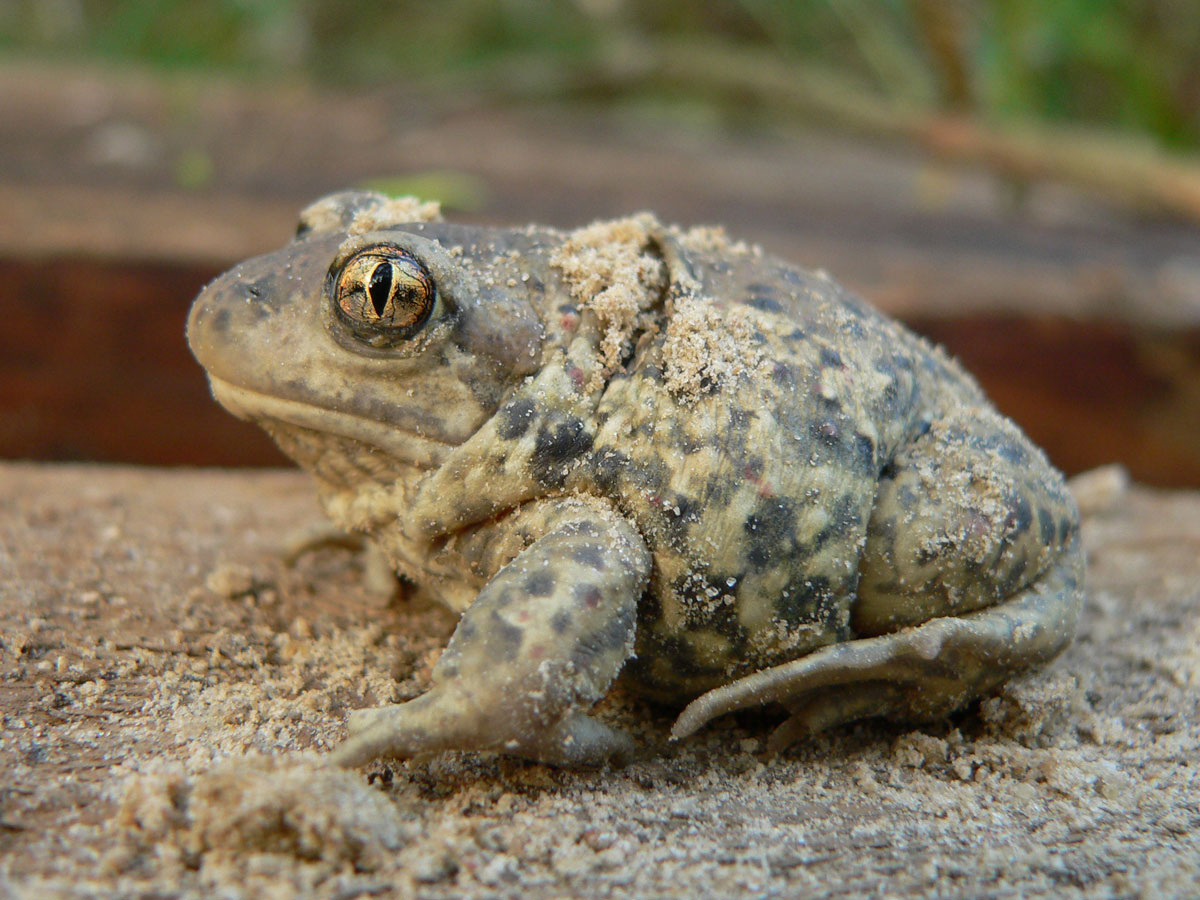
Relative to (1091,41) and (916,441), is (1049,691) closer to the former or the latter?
(916,441)

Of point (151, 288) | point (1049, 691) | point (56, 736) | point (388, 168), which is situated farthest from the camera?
point (388, 168)

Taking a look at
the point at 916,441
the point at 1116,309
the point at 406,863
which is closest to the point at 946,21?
the point at 1116,309

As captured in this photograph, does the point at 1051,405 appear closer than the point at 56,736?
No

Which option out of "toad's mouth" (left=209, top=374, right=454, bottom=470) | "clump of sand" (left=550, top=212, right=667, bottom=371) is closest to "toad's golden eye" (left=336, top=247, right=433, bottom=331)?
"toad's mouth" (left=209, top=374, right=454, bottom=470)

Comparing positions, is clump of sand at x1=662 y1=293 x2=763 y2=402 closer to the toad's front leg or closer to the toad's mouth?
the toad's front leg

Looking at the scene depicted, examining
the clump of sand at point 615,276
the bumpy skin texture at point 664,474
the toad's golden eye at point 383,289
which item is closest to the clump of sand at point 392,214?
the bumpy skin texture at point 664,474

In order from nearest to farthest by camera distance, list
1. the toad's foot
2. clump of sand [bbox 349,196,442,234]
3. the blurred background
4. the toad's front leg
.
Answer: the toad's front leg
the toad's foot
clump of sand [bbox 349,196,442,234]
the blurred background
